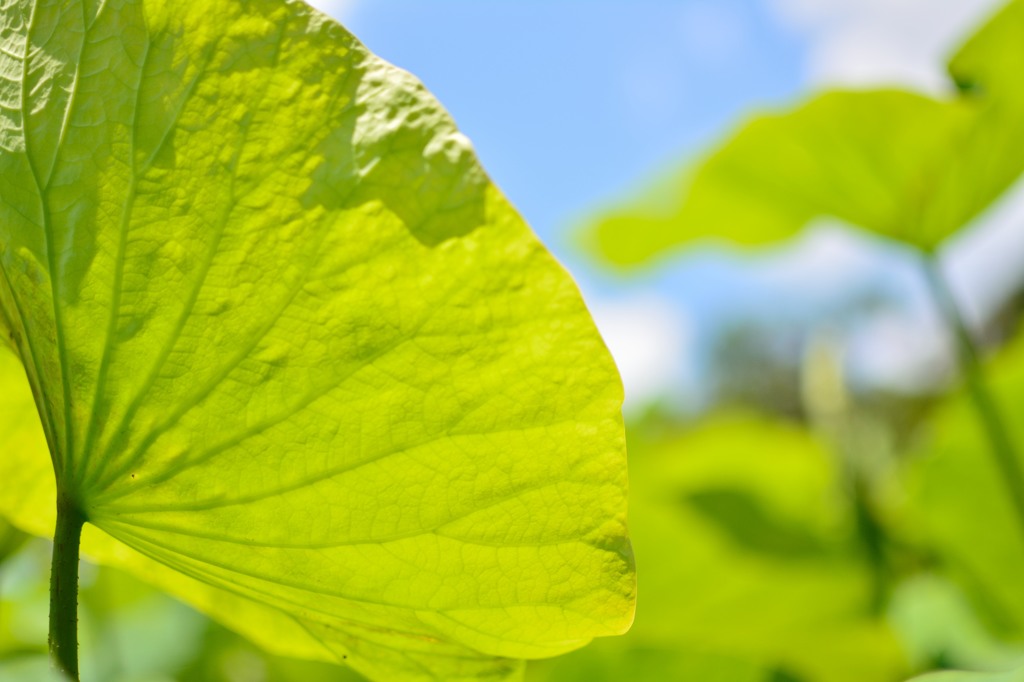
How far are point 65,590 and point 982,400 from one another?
835 mm

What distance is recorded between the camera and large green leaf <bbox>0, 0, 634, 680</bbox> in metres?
0.31

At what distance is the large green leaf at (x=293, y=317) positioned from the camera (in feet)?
1.02

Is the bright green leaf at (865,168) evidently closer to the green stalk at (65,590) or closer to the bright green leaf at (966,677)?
the bright green leaf at (966,677)

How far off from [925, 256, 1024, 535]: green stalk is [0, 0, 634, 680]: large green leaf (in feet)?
2.14

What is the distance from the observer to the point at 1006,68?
0.88m

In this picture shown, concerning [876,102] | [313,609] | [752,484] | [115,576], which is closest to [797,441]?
[752,484]

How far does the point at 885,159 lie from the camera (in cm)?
99

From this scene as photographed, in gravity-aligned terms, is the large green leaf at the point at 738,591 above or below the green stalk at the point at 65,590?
above

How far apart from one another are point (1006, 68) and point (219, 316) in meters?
0.80

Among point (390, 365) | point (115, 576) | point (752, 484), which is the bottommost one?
point (115, 576)

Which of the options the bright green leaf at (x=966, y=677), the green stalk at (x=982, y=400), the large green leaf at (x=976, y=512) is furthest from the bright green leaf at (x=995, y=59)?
the bright green leaf at (x=966, y=677)

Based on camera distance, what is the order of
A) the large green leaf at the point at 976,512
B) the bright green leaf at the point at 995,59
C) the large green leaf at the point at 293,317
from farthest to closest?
the large green leaf at the point at 976,512 < the bright green leaf at the point at 995,59 < the large green leaf at the point at 293,317

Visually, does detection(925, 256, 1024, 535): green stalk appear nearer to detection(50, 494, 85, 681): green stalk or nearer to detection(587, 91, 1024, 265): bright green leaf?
detection(587, 91, 1024, 265): bright green leaf

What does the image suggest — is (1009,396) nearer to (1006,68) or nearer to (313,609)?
(1006,68)
